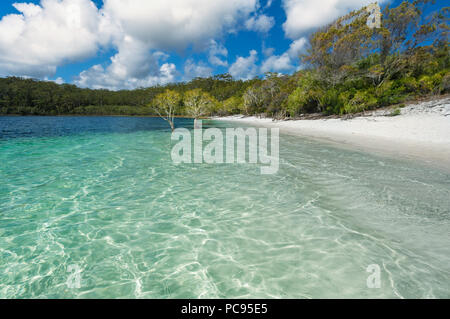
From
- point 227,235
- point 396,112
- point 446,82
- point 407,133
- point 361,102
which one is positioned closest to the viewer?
point 227,235

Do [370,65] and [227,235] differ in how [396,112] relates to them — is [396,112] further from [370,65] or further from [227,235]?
[227,235]

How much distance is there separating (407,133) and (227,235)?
95.5ft

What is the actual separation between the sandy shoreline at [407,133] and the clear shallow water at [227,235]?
22.2 feet

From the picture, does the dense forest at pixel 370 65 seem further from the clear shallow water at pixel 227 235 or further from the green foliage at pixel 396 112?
the clear shallow water at pixel 227 235

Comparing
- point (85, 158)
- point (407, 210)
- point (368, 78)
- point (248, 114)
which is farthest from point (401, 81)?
point (248, 114)

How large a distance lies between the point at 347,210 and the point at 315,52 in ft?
166

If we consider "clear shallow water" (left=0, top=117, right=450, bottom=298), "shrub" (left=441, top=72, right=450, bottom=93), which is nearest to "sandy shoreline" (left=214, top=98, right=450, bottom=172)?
"shrub" (left=441, top=72, right=450, bottom=93)

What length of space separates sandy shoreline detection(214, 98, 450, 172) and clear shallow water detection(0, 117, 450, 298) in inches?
266

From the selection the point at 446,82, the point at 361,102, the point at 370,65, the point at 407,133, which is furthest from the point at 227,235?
the point at 370,65

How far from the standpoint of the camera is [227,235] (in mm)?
5848

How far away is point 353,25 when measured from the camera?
4194 centimetres

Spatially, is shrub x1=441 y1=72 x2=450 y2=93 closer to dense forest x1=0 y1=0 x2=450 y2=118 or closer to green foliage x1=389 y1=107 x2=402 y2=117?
dense forest x1=0 y1=0 x2=450 y2=118

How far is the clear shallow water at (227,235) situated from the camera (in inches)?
163

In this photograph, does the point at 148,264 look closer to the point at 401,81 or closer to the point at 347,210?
the point at 347,210
